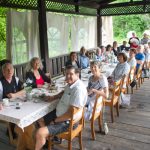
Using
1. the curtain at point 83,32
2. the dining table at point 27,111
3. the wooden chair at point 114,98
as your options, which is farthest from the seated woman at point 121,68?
the curtain at point 83,32

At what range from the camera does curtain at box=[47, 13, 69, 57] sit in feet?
20.4

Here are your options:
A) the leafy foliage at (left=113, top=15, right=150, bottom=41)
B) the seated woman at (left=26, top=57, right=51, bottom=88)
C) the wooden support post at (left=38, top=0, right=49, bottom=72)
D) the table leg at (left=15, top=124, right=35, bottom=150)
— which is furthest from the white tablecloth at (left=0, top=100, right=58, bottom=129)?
the leafy foliage at (left=113, top=15, right=150, bottom=41)

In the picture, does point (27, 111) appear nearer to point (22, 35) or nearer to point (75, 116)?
point (75, 116)

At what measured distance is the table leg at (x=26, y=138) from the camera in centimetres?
274

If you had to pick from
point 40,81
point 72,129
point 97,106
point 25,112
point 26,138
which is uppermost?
point 40,81

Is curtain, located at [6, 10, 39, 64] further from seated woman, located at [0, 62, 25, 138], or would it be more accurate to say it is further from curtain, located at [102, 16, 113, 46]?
curtain, located at [102, 16, 113, 46]

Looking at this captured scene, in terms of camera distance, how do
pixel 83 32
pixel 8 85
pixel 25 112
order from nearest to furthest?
pixel 25 112 → pixel 8 85 → pixel 83 32

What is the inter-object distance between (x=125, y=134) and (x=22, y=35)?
125 inches

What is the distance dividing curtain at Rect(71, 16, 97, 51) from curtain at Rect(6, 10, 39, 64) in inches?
79.0

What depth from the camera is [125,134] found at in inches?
134

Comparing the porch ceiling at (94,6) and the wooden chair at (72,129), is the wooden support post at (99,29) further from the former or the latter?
the wooden chair at (72,129)

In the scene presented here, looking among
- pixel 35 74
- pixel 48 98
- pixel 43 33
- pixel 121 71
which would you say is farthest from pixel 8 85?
pixel 43 33

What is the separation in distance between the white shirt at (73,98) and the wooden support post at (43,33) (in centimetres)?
310

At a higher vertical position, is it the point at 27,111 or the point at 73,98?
the point at 73,98
